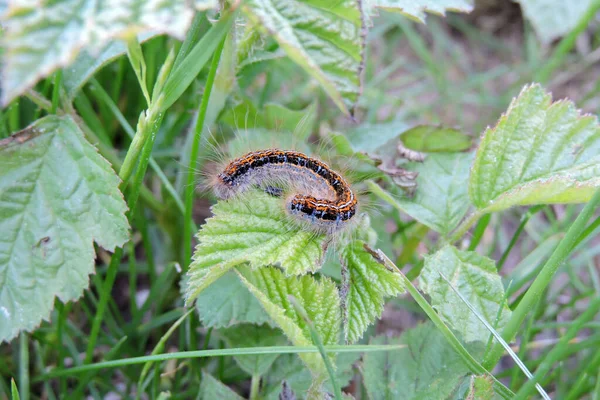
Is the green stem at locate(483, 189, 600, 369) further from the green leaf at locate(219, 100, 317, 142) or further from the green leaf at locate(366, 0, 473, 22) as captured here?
the green leaf at locate(219, 100, 317, 142)

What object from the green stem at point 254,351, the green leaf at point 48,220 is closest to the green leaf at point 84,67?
the green leaf at point 48,220

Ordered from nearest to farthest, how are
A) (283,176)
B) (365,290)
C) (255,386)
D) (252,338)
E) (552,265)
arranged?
1. (552,265)
2. (365,290)
3. (255,386)
4. (252,338)
5. (283,176)

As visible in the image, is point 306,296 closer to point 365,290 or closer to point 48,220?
point 365,290

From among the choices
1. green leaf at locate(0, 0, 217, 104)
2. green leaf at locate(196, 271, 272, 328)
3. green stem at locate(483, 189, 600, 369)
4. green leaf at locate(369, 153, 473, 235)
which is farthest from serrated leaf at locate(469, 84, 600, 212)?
green leaf at locate(0, 0, 217, 104)

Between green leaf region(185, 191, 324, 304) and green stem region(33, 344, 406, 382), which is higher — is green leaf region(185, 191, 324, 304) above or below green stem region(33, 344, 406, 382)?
above

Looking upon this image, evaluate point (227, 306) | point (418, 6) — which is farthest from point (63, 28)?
point (418, 6)

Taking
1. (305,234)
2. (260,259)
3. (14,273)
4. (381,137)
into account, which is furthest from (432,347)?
(14,273)
